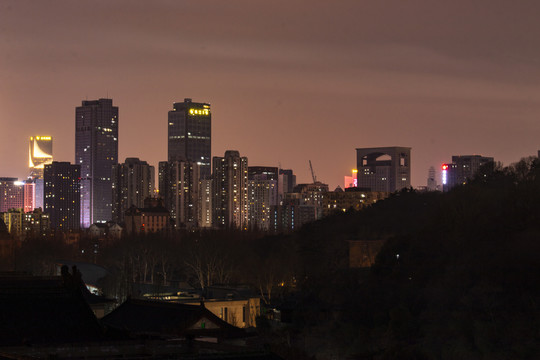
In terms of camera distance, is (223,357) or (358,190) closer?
(223,357)

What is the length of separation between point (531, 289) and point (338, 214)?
5987cm

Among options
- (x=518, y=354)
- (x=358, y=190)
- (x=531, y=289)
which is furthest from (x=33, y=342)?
(x=358, y=190)

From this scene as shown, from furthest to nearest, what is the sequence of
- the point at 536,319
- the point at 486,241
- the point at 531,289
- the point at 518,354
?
1. the point at 486,241
2. the point at 531,289
3. the point at 536,319
4. the point at 518,354

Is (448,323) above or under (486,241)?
under

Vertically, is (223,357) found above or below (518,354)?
above

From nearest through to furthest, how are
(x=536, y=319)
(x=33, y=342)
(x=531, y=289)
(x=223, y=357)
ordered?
(x=223, y=357) → (x=33, y=342) → (x=536, y=319) → (x=531, y=289)

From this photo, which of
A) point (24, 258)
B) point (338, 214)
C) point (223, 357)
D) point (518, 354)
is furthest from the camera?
point (338, 214)

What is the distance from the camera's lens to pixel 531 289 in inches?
1943

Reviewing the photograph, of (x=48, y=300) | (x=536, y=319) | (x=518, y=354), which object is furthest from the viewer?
(x=536, y=319)

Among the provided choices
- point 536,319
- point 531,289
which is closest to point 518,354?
point 536,319

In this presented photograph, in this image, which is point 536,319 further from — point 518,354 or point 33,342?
point 33,342

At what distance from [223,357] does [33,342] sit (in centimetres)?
606

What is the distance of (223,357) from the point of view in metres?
13.4

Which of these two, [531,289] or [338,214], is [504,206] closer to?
[531,289]
